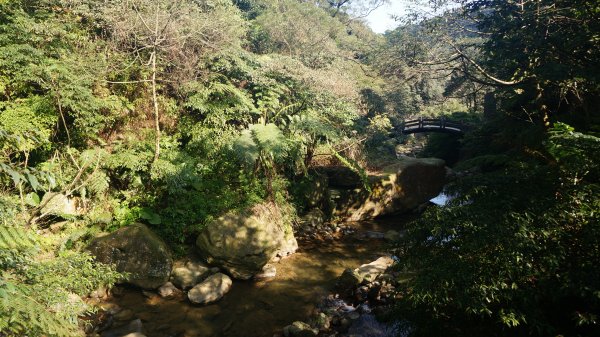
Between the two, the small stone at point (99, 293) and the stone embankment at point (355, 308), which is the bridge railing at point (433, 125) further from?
the small stone at point (99, 293)

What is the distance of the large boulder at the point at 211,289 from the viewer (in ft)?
19.9

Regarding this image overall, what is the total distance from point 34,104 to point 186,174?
3517 millimetres

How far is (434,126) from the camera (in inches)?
739

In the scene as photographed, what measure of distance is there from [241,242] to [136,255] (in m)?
2.07

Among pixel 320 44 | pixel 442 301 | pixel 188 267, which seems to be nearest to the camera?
pixel 442 301

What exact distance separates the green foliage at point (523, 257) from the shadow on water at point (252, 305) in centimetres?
194

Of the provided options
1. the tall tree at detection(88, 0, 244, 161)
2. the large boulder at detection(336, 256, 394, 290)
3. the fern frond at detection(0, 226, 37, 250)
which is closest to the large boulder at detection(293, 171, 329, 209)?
the large boulder at detection(336, 256, 394, 290)

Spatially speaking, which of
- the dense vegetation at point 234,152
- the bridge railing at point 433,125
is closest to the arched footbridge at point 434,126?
the bridge railing at point 433,125

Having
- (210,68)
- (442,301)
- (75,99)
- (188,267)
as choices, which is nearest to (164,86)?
(210,68)

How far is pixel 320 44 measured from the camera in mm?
19156

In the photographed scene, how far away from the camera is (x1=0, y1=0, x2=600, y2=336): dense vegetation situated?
3035 millimetres

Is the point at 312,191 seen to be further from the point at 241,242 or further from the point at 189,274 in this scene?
the point at 189,274

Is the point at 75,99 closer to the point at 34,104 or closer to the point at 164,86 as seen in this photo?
the point at 34,104

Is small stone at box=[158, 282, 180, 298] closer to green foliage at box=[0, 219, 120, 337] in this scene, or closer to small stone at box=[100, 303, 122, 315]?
small stone at box=[100, 303, 122, 315]
